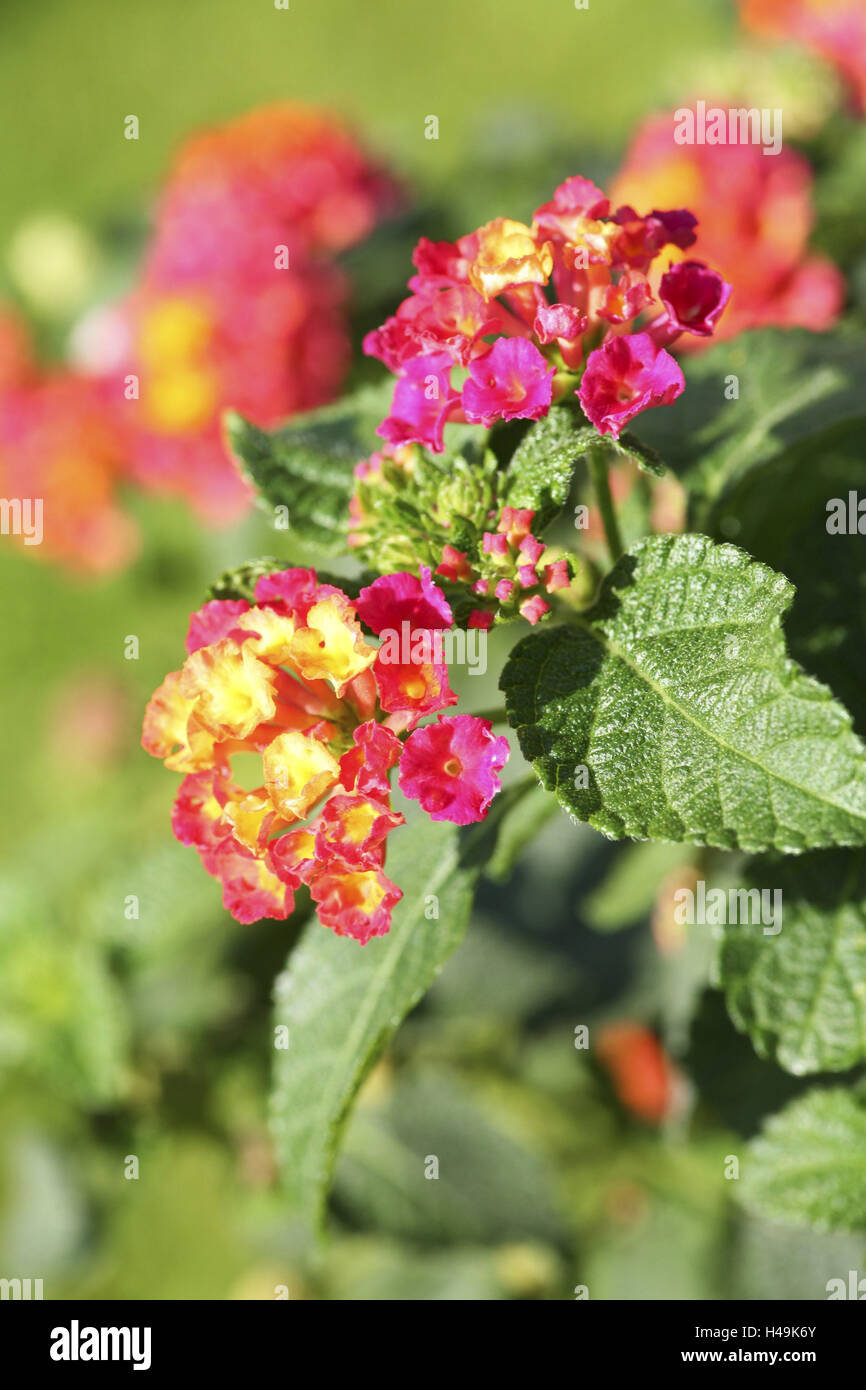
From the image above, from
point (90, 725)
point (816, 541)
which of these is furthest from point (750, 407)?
point (90, 725)

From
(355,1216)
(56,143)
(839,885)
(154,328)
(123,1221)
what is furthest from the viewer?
(56,143)

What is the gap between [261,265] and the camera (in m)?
1.74

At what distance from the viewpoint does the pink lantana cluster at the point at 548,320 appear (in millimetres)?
750

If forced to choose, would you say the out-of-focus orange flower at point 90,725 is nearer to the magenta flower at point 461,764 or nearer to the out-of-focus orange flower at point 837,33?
the out-of-focus orange flower at point 837,33

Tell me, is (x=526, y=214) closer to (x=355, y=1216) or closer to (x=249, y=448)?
(x=249, y=448)

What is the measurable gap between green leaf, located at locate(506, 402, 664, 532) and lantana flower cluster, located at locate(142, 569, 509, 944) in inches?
4.2

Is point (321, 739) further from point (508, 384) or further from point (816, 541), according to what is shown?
point (816, 541)

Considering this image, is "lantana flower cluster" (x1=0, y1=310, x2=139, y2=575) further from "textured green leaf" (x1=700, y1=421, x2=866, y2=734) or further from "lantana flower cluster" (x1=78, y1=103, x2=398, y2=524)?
"textured green leaf" (x1=700, y1=421, x2=866, y2=734)

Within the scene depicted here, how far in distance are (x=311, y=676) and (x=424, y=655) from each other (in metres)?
0.07

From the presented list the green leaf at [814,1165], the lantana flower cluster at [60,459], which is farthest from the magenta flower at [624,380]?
the lantana flower cluster at [60,459]

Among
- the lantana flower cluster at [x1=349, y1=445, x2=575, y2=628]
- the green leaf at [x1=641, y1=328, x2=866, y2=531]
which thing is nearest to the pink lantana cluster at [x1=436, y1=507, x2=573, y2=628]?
the lantana flower cluster at [x1=349, y1=445, x2=575, y2=628]

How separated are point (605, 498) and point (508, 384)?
5.7 inches
